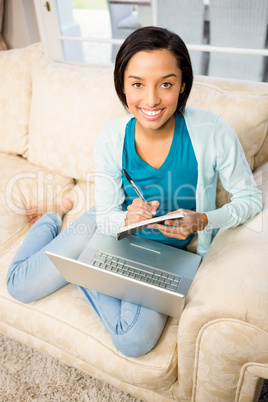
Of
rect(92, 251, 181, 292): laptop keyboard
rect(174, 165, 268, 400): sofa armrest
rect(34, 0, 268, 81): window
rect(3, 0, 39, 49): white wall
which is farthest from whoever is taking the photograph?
rect(3, 0, 39, 49): white wall

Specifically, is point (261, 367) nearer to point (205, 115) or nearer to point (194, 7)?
point (205, 115)

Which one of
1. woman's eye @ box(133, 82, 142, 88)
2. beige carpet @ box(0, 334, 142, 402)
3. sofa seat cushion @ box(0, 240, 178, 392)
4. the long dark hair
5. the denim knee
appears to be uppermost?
the long dark hair

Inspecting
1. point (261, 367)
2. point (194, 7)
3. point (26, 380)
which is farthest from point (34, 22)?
point (261, 367)

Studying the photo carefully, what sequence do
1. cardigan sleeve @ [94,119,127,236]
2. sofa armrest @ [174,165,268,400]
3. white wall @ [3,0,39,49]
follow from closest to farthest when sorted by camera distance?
1. sofa armrest @ [174,165,268,400]
2. cardigan sleeve @ [94,119,127,236]
3. white wall @ [3,0,39,49]

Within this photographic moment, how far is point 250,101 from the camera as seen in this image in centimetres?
117

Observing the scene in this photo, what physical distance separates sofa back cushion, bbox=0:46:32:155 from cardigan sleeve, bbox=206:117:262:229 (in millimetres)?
1041

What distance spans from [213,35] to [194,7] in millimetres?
179

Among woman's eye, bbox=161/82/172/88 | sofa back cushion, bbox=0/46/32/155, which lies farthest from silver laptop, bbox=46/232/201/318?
sofa back cushion, bbox=0/46/32/155

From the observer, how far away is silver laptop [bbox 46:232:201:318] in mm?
848

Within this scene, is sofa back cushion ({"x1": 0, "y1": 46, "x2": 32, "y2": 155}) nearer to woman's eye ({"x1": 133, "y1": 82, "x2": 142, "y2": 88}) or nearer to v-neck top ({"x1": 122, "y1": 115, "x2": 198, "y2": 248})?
v-neck top ({"x1": 122, "y1": 115, "x2": 198, "y2": 248})

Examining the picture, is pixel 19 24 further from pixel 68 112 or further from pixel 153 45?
pixel 153 45

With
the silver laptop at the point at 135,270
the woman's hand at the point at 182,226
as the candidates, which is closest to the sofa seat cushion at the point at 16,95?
the silver laptop at the point at 135,270

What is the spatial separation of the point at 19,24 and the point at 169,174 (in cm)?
185

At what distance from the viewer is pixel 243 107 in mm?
1162
